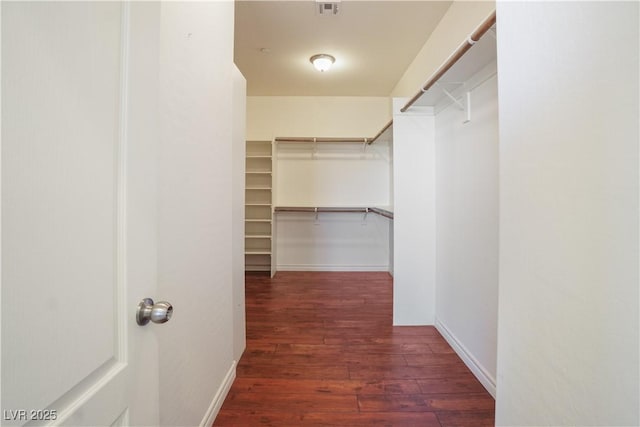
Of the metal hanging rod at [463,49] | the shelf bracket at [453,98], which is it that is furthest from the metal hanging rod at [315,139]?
the shelf bracket at [453,98]

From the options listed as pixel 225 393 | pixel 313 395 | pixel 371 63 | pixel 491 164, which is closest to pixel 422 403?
pixel 313 395

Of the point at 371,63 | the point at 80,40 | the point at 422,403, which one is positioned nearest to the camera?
the point at 80,40

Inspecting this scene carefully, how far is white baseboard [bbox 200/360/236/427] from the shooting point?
1429mm

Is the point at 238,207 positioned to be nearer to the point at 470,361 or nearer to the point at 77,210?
the point at 77,210

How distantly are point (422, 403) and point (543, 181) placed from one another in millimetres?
1469

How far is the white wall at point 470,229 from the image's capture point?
1.74 m

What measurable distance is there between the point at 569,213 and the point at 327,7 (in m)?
2.48

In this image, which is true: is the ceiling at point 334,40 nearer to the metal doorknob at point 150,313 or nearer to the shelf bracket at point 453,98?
the shelf bracket at point 453,98

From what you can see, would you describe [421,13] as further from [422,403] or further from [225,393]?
[225,393]

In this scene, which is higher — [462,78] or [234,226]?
[462,78]

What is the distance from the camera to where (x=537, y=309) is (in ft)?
2.60

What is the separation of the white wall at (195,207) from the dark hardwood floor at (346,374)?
0.96 ft

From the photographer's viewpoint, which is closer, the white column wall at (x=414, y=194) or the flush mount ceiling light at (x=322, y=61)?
the white column wall at (x=414, y=194)

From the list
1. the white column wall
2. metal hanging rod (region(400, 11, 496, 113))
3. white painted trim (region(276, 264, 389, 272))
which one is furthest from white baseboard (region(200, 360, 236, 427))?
white painted trim (region(276, 264, 389, 272))
